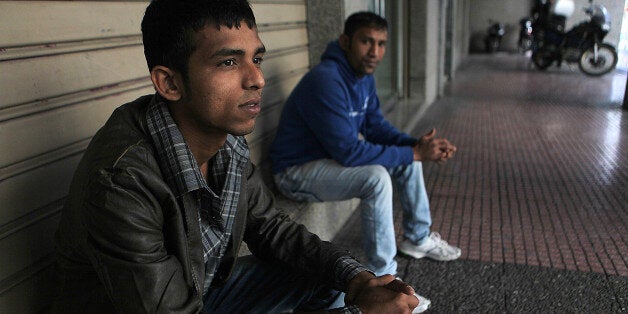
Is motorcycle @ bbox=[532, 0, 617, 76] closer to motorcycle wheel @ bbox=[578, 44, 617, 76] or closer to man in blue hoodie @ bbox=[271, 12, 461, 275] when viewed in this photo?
motorcycle wheel @ bbox=[578, 44, 617, 76]

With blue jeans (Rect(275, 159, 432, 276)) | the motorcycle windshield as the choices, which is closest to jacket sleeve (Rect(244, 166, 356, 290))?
blue jeans (Rect(275, 159, 432, 276))

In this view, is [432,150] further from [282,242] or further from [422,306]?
[282,242]

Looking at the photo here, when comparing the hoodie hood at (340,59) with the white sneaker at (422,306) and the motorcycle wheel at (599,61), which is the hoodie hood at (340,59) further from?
the motorcycle wheel at (599,61)

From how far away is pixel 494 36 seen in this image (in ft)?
57.9

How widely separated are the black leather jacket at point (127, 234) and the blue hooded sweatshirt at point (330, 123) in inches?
51.3

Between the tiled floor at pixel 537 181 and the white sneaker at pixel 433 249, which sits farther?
the tiled floor at pixel 537 181

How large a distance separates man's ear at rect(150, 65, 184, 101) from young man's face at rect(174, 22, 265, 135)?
24mm

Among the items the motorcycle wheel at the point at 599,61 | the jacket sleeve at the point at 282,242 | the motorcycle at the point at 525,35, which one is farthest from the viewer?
the motorcycle at the point at 525,35

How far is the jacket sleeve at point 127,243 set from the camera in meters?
1.14

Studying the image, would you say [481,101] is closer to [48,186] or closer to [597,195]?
[597,195]

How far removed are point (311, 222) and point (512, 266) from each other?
126 cm

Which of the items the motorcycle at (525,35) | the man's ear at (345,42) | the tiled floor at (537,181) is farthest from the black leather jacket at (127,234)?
the motorcycle at (525,35)

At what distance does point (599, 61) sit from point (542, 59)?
1.79 metres

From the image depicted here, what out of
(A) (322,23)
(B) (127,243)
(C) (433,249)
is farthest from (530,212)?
(B) (127,243)
